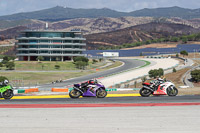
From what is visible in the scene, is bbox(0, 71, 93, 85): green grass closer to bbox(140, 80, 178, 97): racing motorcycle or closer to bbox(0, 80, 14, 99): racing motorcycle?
bbox(0, 80, 14, 99): racing motorcycle

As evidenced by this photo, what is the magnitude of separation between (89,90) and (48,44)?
4992 inches

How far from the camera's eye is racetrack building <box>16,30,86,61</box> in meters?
148

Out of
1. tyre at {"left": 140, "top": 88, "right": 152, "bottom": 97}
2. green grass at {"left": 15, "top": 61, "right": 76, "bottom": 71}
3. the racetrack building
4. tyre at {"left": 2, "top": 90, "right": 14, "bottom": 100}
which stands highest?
the racetrack building

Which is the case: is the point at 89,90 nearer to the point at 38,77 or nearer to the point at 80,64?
the point at 38,77

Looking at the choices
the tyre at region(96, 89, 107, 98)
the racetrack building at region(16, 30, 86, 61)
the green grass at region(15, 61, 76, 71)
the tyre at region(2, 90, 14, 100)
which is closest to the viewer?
the tyre at region(96, 89, 107, 98)

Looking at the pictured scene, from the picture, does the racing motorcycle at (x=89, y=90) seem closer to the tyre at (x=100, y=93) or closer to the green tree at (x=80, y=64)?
the tyre at (x=100, y=93)

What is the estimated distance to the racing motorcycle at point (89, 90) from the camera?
24766 mm

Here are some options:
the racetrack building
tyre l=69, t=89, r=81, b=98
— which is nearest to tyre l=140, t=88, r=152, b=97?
tyre l=69, t=89, r=81, b=98

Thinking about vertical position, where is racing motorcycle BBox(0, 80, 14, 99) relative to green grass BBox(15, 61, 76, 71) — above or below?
above
